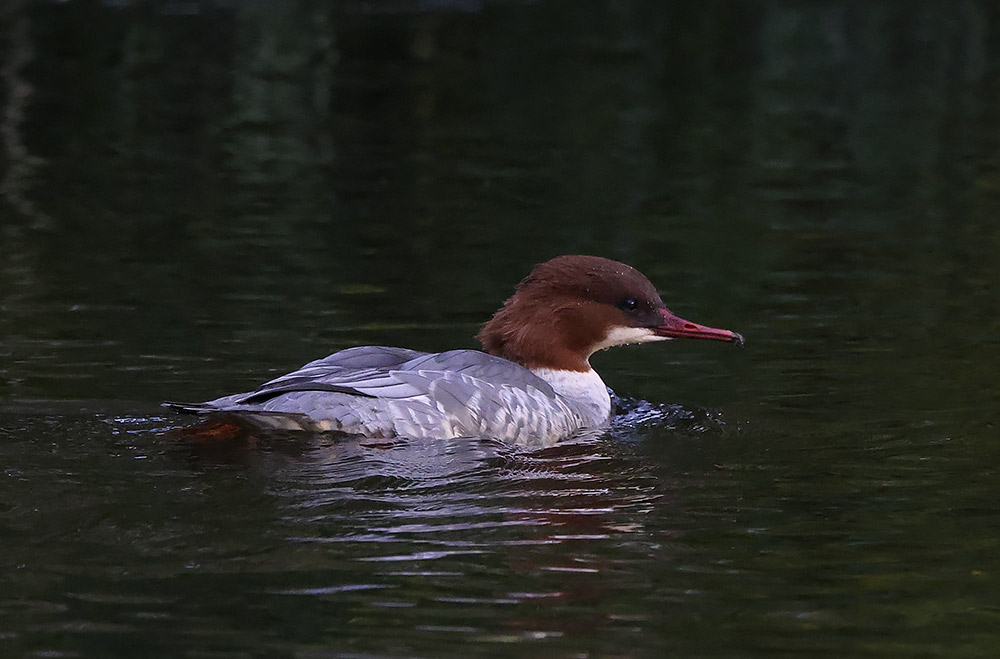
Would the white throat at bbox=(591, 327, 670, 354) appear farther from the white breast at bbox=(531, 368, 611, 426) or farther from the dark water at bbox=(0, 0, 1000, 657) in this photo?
the dark water at bbox=(0, 0, 1000, 657)

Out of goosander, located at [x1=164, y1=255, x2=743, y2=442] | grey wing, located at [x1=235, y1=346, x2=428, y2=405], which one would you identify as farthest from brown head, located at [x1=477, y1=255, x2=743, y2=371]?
grey wing, located at [x1=235, y1=346, x2=428, y2=405]

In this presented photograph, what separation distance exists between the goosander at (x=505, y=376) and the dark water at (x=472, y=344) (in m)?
0.14

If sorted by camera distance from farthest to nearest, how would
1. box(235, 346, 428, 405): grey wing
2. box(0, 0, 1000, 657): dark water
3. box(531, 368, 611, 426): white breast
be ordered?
box(531, 368, 611, 426): white breast < box(235, 346, 428, 405): grey wing < box(0, 0, 1000, 657): dark water

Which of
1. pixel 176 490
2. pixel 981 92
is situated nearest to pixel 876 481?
pixel 176 490

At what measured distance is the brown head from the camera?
8.00 m

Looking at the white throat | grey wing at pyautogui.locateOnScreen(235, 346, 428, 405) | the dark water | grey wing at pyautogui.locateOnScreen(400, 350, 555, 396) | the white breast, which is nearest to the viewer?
the dark water

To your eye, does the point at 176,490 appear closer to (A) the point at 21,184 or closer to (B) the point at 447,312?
(B) the point at 447,312

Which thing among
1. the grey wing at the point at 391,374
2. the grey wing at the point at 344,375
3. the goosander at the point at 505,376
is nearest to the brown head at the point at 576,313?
the goosander at the point at 505,376

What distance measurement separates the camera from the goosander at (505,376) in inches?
273

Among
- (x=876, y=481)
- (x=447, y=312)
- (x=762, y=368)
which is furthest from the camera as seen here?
(x=447, y=312)

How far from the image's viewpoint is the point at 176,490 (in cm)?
622

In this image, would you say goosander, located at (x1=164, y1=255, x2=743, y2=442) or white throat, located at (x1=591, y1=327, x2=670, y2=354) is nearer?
goosander, located at (x1=164, y1=255, x2=743, y2=442)

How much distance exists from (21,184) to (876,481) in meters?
9.72

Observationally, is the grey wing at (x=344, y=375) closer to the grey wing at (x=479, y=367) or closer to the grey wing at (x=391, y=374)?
the grey wing at (x=391, y=374)
